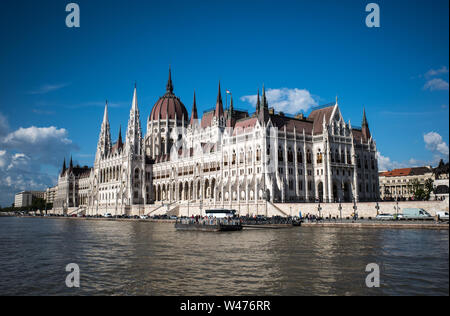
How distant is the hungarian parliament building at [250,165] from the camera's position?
278ft

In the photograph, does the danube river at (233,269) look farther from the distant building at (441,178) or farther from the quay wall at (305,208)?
the distant building at (441,178)

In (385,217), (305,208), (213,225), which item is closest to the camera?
(213,225)

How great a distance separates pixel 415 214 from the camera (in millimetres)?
58000

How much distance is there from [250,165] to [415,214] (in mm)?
36079

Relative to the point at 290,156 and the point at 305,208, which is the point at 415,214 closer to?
the point at 305,208

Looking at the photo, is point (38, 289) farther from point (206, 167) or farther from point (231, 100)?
point (231, 100)

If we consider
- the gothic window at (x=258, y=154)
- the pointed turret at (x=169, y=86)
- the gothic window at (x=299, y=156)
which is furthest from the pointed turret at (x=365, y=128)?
the pointed turret at (x=169, y=86)

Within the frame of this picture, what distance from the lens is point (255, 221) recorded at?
210 feet

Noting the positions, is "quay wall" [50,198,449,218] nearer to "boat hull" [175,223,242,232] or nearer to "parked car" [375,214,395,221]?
"parked car" [375,214,395,221]

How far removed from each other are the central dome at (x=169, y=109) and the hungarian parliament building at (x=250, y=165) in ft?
47.2

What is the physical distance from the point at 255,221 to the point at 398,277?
43.1 m

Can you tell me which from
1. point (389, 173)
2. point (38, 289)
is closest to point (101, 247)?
point (38, 289)

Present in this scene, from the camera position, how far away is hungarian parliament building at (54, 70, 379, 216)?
84688 millimetres

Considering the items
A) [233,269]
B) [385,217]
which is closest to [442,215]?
[385,217]
